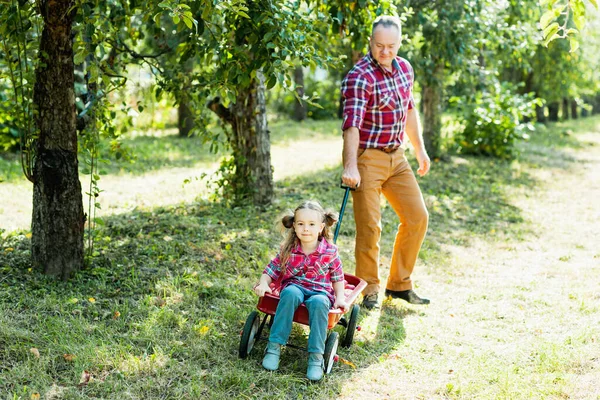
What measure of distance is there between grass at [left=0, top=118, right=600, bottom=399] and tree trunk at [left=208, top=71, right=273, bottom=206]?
29cm

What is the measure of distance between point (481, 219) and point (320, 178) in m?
2.38

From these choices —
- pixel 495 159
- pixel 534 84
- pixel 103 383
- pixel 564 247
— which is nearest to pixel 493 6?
pixel 495 159

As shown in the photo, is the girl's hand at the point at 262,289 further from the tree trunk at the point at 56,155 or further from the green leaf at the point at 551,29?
the green leaf at the point at 551,29

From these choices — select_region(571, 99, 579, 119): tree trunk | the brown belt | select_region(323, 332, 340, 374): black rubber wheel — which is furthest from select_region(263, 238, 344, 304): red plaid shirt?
select_region(571, 99, 579, 119): tree trunk

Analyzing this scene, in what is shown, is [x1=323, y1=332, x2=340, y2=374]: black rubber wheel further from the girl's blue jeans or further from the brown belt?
the brown belt

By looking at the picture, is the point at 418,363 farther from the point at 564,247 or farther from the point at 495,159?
the point at 495,159

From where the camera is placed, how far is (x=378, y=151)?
4.96m

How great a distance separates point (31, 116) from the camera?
5.17 m

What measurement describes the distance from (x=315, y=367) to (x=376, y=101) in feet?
6.34

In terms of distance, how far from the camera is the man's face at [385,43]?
468 cm

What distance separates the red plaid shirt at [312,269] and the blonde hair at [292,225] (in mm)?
28

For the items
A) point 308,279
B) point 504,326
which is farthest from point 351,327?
point 504,326

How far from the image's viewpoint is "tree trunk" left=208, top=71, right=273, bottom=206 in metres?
7.23

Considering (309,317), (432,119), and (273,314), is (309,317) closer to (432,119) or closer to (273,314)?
(273,314)
